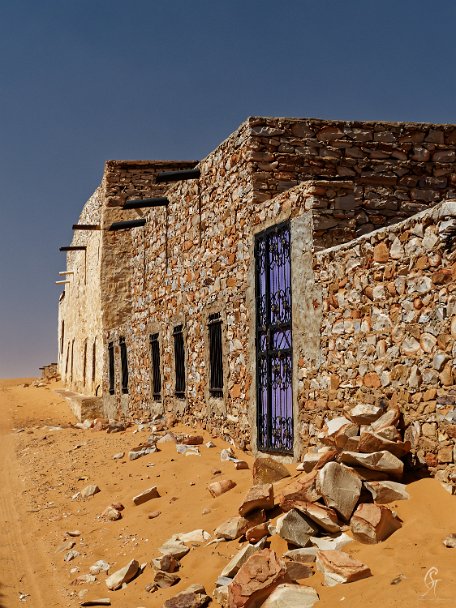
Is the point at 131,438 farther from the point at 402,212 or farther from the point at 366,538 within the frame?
the point at 366,538

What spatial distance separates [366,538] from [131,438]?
9.52 m

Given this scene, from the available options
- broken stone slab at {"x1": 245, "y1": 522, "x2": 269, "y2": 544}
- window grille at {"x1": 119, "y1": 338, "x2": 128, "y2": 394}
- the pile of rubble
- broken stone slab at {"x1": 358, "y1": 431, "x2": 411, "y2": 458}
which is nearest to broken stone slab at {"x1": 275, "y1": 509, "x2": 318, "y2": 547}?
the pile of rubble

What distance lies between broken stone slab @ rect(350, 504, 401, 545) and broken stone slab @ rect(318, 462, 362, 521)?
0.58ft

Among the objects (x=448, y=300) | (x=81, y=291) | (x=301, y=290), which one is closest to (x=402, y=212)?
(x=301, y=290)

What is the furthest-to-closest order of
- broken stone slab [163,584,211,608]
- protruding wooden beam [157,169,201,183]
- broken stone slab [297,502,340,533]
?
protruding wooden beam [157,169,201,183]
broken stone slab [297,502,340,533]
broken stone slab [163,584,211,608]

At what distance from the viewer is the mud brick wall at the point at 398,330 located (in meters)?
6.60

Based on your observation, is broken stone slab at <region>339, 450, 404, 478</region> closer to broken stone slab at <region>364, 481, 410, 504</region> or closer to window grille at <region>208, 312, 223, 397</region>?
broken stone slab at <region>364, 481, 410, 504</region>

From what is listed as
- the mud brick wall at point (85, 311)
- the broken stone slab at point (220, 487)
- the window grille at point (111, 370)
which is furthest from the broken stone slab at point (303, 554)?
the mud brick wall at point (85, 311)

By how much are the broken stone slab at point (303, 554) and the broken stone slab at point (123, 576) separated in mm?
1993

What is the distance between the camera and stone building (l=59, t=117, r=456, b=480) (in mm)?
6984

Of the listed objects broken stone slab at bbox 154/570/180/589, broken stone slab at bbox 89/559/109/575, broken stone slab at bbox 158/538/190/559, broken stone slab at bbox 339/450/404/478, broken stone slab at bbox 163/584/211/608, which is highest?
broken stone slab at bbox 339/450/404/478

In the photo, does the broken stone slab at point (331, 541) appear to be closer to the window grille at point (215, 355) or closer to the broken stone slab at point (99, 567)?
the broken stone slab at point (99, 567)

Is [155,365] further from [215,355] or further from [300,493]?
[300,493]

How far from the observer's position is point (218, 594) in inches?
239
